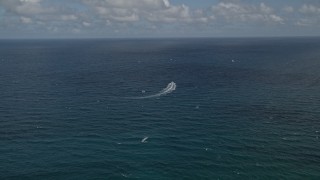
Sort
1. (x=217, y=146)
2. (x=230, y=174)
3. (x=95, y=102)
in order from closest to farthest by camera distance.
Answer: (x=230, y=174) < (x=217, y=146) < (x=95, y=102)

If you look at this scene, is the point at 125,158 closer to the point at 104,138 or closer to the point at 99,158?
the point at 99,158

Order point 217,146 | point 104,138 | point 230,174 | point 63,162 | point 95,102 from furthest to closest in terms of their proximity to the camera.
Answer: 1. point 95,102
2. point 104,138
3. point 217,146
4. point 63,162
5. point 230,174

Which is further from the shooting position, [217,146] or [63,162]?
[217,146]

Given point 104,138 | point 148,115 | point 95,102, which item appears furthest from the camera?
point 95,102

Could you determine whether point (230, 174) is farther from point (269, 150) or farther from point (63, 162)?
point (63, 162)

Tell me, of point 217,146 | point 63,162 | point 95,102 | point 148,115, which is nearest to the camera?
point 63,162

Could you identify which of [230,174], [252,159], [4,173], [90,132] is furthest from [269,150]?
[4,173]

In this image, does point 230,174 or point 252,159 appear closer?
point 230,174

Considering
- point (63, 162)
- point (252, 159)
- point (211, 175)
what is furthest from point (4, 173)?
point (252, 159)
